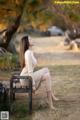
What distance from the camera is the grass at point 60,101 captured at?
20.3 feet

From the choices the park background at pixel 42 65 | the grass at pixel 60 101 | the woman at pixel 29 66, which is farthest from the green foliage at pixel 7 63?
the woman at pixel 29 66

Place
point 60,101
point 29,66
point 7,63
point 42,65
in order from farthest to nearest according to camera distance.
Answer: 1. point 42,65
2. point 7,63
3. point 60,101
4. point 29,66

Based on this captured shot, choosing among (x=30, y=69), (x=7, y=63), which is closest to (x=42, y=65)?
(x=7, y=63)

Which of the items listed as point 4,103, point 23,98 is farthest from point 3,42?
point 4,103

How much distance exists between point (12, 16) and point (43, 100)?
553 cm

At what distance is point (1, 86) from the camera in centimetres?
673

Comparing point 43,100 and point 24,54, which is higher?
point 24,54

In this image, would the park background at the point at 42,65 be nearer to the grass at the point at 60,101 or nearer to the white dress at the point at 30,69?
the grass at the point at 60,101

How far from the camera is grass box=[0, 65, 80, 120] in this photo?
618 centimetres

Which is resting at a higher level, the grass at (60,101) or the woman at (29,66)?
the woman at (29,66)

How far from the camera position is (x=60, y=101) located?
7172mm

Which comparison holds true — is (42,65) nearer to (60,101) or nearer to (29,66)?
(60,101)

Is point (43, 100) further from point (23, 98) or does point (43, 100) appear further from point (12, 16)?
point (12, 16)

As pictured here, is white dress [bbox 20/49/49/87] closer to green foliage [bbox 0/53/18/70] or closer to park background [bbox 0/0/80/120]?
park background [bbox 0/0/80/120]
